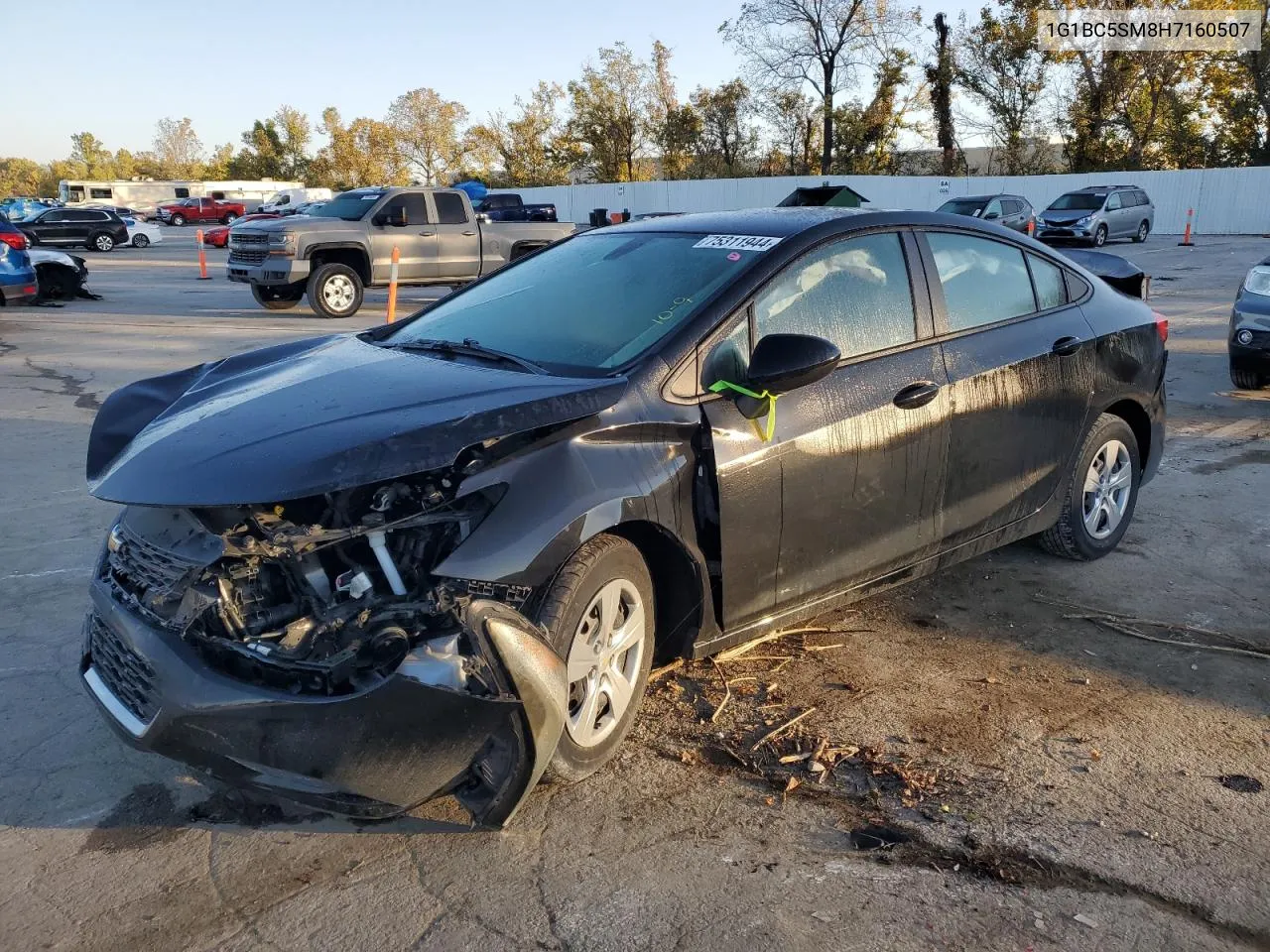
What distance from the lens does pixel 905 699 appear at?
147 inches

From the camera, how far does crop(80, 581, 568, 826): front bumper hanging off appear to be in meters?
2.54

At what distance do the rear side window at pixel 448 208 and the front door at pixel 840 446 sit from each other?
13.4m

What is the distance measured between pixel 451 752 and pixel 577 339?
1570 millimetres

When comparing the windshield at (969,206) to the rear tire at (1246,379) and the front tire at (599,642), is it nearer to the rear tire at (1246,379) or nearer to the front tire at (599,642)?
the rear tire at (1246,379)

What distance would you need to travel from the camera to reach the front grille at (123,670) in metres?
2.77

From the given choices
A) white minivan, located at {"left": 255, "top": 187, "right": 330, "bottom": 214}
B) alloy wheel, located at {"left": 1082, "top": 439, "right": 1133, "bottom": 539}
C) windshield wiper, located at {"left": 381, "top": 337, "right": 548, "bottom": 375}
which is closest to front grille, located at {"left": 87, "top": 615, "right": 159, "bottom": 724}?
windshield wiper, located at {"left": 381, "top": 337, "right": 548, "bottom": 375}

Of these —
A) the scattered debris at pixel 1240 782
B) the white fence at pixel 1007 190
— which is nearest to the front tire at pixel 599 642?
the scattered debris at pixel 1240 782

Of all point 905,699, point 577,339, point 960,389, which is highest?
point 577,339

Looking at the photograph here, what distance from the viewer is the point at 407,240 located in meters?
16.1

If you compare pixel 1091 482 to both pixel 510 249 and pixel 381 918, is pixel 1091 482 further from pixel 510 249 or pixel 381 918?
pixel 510 249

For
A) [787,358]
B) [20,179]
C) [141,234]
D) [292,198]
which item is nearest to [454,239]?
[787,358]

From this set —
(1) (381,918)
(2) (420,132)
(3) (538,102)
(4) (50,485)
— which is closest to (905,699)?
(1) (381,918)

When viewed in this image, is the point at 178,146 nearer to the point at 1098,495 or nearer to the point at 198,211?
the point at 198,211

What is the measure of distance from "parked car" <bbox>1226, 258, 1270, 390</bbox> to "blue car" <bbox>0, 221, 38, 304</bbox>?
1509 cm
